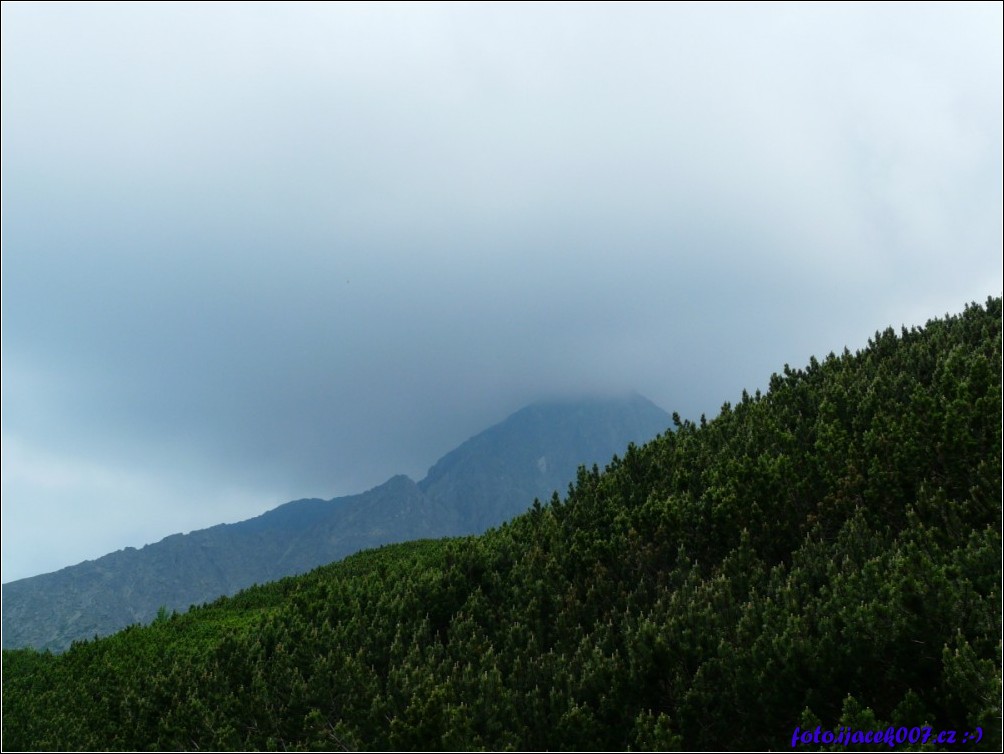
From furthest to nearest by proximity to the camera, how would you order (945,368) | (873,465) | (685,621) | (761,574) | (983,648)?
(945,368) → (873,465) → (761,574) → (685,621) → (983,648)

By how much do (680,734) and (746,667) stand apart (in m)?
0.98

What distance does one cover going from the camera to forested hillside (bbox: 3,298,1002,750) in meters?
6.63

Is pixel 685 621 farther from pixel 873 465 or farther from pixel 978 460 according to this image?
pixel 978 460

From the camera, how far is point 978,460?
919cm

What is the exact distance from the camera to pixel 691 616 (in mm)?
7914

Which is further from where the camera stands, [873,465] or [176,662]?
[176,662]

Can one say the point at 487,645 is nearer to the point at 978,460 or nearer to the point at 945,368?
the point at 978,460

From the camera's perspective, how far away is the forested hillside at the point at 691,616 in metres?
6.63

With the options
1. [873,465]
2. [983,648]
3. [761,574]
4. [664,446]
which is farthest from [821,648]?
[664,446]

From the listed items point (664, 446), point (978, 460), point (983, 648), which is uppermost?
point (664, 446)

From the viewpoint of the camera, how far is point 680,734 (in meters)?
6.98

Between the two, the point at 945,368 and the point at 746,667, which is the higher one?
the point at 945,368

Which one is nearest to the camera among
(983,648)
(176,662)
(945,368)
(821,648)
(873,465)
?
(983,648)

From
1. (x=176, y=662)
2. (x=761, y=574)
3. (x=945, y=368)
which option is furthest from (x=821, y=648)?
(x=176, y=662)
